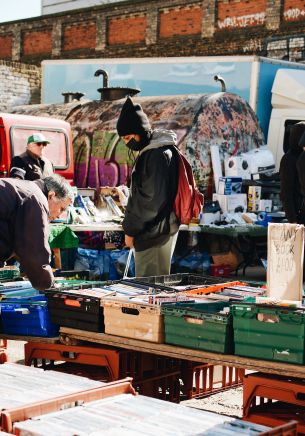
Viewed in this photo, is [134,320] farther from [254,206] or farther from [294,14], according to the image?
[294,14]

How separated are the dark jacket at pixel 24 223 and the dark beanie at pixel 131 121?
188 centimetres

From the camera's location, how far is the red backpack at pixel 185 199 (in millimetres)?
6812

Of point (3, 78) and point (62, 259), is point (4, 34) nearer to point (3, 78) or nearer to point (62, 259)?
point (3, 78)

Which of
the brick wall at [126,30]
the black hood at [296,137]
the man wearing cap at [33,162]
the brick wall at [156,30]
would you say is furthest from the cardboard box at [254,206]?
the brick wall at [126,30]

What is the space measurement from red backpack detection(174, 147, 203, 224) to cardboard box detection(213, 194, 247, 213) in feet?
19.7

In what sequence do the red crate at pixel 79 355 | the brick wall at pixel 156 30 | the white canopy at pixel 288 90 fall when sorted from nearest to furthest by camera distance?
1. the red crate at pixel 79 355
2. the white canopy at pixel 288 90
3. the brick wall at pixel 156 30

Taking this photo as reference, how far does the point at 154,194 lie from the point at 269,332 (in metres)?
2.32

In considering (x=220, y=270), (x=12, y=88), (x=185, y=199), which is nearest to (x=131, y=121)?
(x=185, y=199)

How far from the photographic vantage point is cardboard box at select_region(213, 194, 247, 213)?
1285 centimetres

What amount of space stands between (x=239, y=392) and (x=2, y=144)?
263 inches

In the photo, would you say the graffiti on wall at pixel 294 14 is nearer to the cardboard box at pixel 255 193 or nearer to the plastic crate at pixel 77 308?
the cardboard box at pixel 255 193

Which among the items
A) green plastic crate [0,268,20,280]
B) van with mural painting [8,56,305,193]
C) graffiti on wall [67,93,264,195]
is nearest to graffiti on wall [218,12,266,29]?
van with mural painting [8,56,305,193]

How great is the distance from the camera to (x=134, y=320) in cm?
520

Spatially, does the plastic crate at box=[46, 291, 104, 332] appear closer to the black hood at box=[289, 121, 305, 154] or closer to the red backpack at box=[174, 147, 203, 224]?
the red backpack at box=[174, 147, 203, 224]
